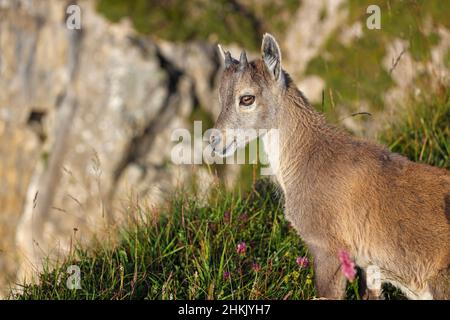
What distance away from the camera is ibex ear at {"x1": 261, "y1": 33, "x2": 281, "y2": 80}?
6180mm

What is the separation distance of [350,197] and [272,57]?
1483 millimetres

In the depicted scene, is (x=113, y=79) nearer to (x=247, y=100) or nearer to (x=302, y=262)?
(x=247, y=100)

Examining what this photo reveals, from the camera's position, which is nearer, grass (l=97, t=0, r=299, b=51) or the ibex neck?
the ibex neck

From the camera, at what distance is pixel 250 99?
6289 millimetres

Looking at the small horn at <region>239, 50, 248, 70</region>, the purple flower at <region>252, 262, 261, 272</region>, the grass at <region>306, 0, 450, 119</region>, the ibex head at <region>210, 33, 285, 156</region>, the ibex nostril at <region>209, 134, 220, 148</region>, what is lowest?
Answer: the purple flower at <region>252, 262, 261, 272</region>

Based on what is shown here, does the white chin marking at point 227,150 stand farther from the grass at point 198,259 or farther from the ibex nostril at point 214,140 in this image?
the grass at point 198,259

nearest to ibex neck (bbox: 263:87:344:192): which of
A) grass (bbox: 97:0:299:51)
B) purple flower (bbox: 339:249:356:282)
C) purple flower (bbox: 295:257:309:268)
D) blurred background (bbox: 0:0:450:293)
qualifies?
purple flower (bbox: 295:257:309:268)

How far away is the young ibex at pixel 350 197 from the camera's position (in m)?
5.70

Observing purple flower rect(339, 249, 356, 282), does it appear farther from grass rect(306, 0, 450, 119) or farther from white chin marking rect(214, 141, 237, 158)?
grass rect(306, 0, 450, 119)

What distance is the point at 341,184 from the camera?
231 inches

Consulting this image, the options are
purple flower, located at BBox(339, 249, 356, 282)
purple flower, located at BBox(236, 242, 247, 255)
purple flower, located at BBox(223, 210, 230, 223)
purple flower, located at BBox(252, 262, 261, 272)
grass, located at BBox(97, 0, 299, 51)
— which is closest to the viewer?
purple flower, located at BBox(339, 249, 356, 282)

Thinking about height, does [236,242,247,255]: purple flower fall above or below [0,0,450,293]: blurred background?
below
